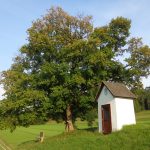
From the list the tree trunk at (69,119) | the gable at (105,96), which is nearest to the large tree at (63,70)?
the tree trunk at (69,119)

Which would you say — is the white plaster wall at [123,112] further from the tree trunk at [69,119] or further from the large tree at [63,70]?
the tree trunk at [69,119]

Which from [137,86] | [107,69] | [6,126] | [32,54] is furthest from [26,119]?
[137,86]

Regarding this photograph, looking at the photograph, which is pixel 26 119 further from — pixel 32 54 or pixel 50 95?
pixel 32 54

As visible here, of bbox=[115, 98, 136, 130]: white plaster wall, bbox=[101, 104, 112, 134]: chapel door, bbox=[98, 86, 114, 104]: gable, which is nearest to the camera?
bbox=[115, 98, 136, 130]: white plaster wall

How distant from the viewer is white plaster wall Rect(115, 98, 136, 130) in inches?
1135

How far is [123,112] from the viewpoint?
2948 centimetres

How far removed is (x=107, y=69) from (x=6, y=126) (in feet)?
42.7

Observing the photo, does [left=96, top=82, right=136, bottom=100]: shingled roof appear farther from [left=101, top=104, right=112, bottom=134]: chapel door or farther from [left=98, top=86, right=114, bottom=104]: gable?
[left=101, top=104, right=112, bottom=134]: chapel door

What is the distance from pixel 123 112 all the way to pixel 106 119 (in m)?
2.00

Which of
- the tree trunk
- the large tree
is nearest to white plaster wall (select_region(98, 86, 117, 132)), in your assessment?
the large tree

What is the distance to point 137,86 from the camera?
37.9 metres

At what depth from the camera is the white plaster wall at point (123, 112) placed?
2884cm

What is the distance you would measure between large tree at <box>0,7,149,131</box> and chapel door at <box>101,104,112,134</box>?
5.25 meters

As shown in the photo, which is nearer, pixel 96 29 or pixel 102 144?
pixel 102 144
